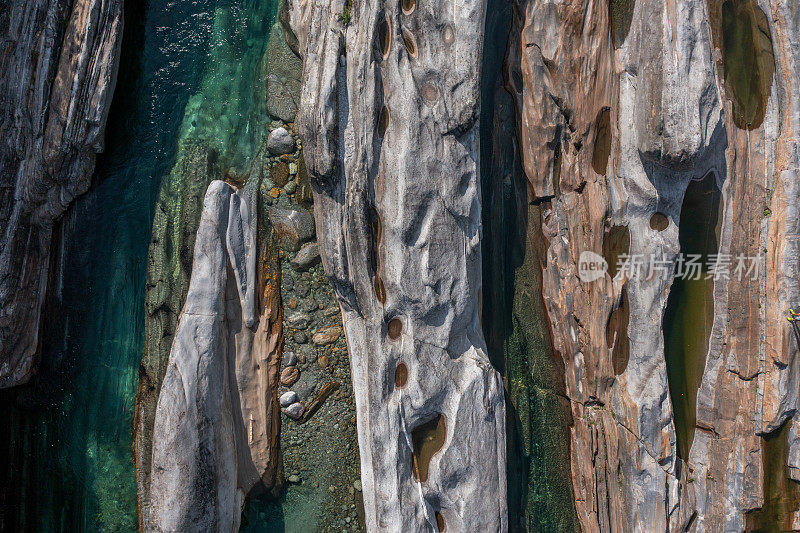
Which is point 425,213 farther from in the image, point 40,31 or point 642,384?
point 40,31

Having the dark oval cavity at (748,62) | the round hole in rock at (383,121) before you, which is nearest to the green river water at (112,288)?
the round hole in rock at (383,121)

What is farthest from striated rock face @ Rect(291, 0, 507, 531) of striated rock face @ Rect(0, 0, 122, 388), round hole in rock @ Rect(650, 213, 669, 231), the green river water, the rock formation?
striated rock face @ Rect(0, 0, 122, 388)

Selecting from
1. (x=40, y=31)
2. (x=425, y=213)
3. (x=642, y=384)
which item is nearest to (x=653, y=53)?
(x=425, y=213)

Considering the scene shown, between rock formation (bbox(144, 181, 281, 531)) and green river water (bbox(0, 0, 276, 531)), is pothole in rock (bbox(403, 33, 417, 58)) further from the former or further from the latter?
rock formation (bbox(144, 181, 281, 531))

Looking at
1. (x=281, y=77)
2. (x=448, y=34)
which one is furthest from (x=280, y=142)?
(x=448, y=34)

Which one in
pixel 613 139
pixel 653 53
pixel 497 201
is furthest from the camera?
pixel 497 201

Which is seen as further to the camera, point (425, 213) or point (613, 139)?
point (613, 139)

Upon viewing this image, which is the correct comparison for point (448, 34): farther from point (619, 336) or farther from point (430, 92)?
point (619, 336)
